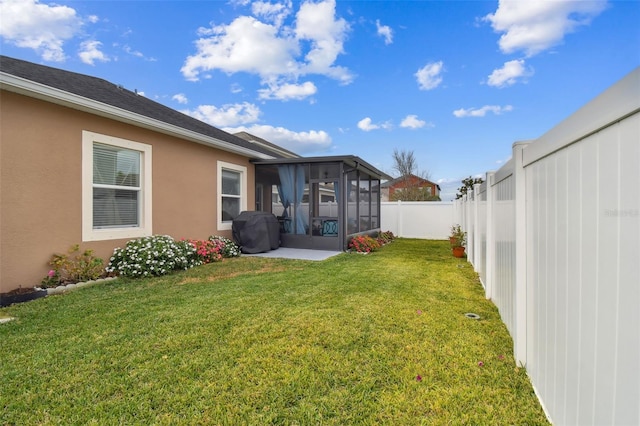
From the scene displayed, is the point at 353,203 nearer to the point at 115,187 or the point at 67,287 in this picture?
the point at 115,187

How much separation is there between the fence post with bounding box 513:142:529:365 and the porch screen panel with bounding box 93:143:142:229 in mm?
6330

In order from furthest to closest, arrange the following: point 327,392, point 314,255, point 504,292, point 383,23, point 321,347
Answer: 1. point 383,23
2. point 314,255
3. point 504,292
4. point 321,347
5. point 327,392

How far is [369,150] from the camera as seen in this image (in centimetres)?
2200

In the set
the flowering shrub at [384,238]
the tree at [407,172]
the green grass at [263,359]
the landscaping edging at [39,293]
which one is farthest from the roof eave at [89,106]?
the tree at [407,172]

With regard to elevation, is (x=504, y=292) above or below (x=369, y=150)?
below

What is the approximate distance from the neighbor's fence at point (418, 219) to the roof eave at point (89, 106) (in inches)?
329

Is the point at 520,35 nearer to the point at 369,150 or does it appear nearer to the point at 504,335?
the point at 504,335

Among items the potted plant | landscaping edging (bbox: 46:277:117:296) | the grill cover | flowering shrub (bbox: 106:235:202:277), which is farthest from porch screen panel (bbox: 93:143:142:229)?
the potted plant

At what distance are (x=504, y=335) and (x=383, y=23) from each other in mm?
8972

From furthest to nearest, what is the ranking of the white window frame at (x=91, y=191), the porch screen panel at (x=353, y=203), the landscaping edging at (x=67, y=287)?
1. the porch screen panel at (x=353, y=203)
2. the white window frame at (x=91, y=191)
3. the landscaping edging at (x=67, y=287)

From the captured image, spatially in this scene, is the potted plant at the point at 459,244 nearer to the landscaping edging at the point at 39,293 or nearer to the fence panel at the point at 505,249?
the fence panel at the point at 505,249

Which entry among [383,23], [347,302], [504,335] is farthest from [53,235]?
[383,23]

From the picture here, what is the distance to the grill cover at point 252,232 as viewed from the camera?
8.41 metres

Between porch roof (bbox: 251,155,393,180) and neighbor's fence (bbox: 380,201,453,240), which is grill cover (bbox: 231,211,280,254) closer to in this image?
porch roof (bbox: 251,155,393,180)
